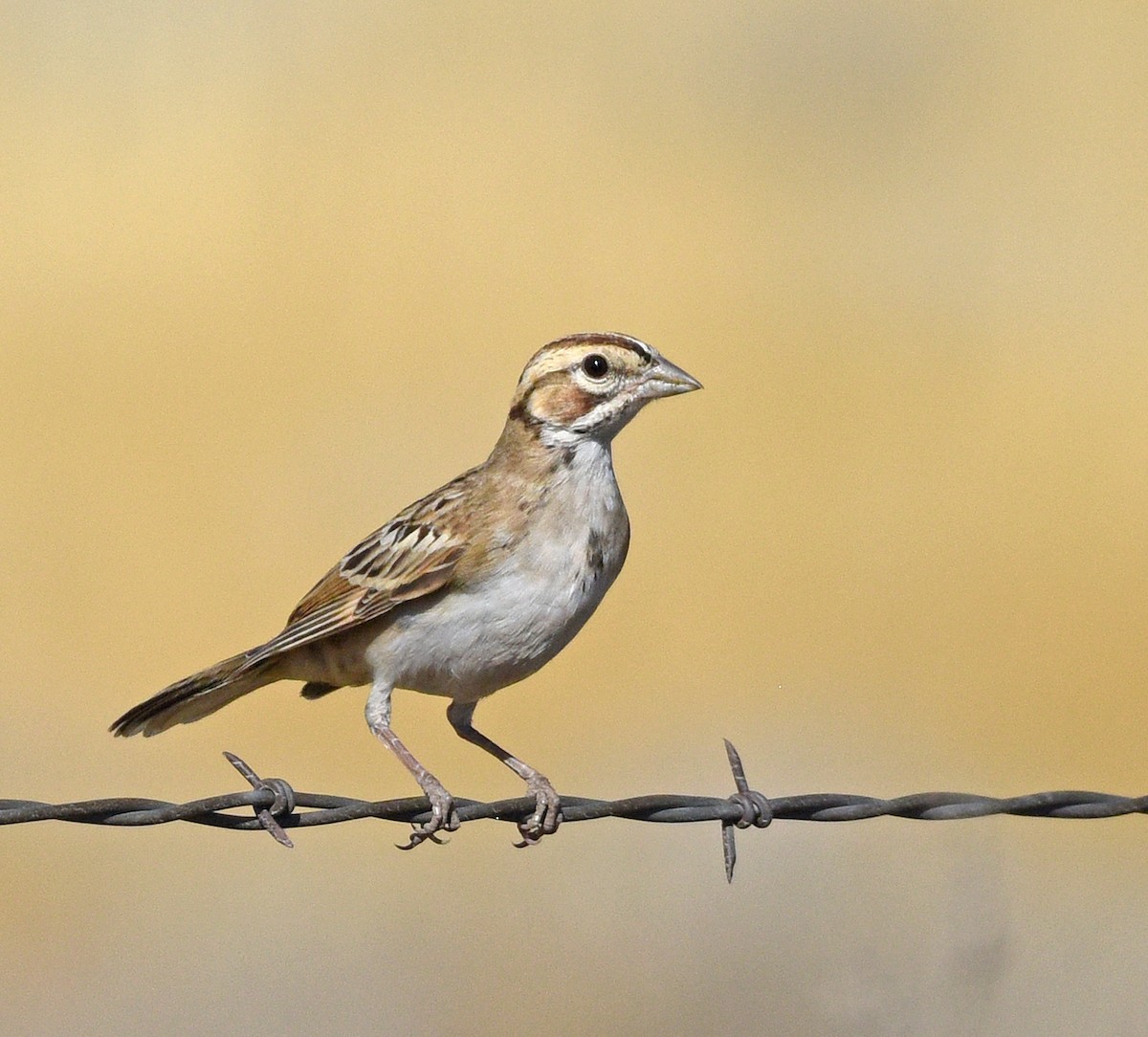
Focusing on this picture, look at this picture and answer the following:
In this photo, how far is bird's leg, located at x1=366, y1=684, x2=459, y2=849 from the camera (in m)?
7.23

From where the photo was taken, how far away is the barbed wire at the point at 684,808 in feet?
19.1

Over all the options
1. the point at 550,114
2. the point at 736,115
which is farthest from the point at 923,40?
the point at 550,114

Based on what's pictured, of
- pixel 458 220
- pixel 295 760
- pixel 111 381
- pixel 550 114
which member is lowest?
pixel 295 760

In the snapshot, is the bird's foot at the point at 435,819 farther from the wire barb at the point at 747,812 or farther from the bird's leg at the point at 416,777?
the wire barb at the point at 747,812

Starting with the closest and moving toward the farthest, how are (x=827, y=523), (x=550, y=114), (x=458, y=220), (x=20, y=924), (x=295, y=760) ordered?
1. (x=20, y=924)
2. (x=295, y=760)
3. (x=827, y=523)
4. (x=458, y=220)
5. (x=550, y=114)

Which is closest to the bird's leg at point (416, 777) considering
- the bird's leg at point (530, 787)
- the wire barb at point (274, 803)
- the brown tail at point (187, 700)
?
the bird's leg at point (530, 787)

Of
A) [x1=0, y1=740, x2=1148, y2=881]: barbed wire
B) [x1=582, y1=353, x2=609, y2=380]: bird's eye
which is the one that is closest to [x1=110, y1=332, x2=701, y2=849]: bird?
[x1=582, y1=353, x2=609, y2=380]: bird's eye

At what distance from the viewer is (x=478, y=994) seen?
40.0 feet

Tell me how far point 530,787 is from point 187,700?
147cm

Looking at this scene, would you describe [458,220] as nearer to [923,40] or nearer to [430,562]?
[923,40]

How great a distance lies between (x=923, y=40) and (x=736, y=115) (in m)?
3.23

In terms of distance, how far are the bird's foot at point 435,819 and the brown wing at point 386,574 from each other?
2.34 ft

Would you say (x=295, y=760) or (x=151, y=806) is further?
(x=295, y=760)

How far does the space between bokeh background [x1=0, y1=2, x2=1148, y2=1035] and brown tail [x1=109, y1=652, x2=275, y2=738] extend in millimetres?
2731
